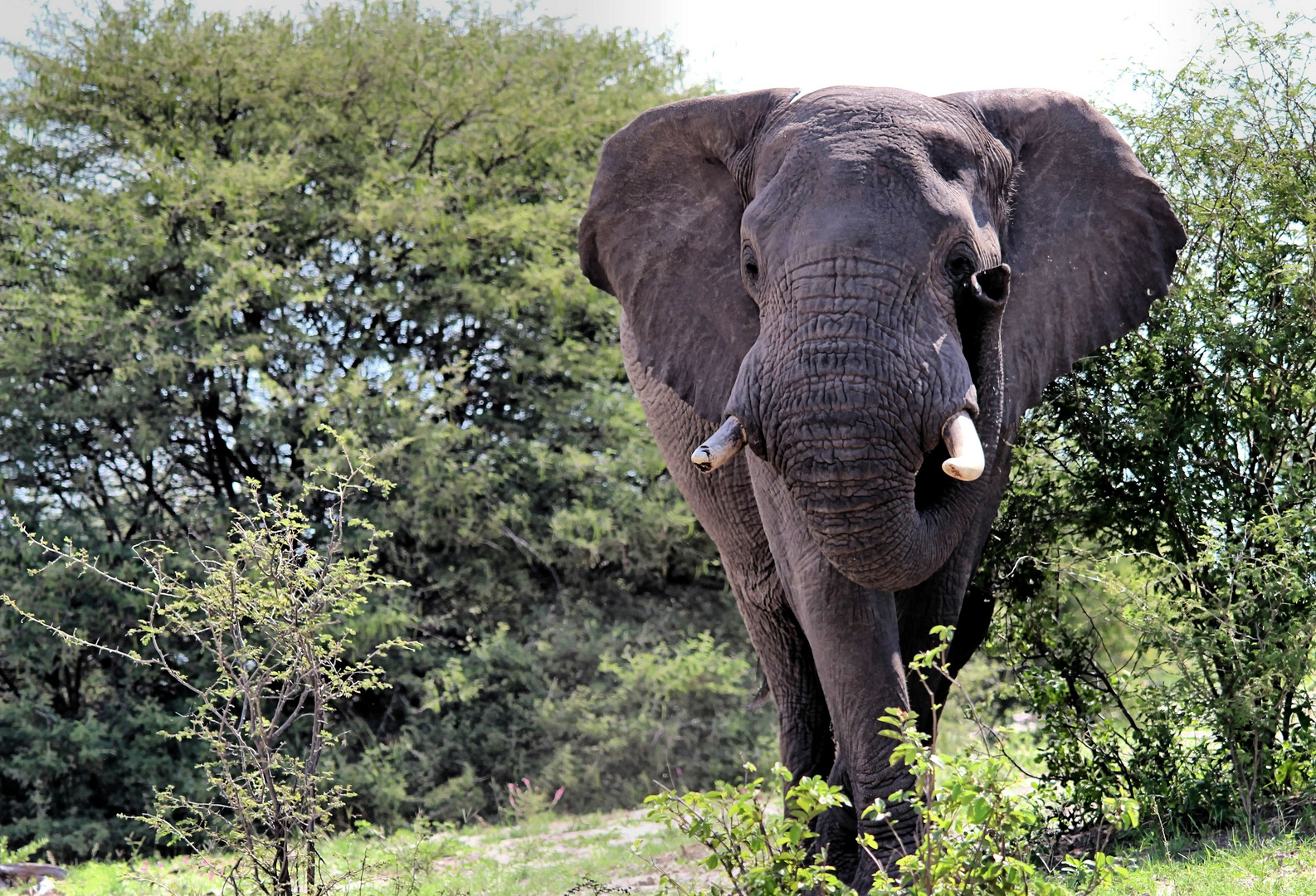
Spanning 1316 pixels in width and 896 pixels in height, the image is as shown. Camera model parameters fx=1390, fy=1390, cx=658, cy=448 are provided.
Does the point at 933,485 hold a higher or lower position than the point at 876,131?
lower

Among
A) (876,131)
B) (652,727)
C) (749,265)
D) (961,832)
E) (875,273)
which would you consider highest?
(876,131)

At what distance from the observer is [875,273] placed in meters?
4.15

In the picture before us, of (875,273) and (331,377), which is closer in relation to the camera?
(875,273)

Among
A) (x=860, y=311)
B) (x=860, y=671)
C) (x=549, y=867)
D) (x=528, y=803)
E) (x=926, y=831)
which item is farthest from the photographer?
(x=528, y=803)

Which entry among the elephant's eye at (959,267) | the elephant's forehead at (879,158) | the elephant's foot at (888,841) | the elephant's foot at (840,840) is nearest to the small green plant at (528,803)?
the elephant's foot at (840,840)

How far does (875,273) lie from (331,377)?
9010 mm

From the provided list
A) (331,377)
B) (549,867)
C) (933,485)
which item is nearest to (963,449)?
(933,485)

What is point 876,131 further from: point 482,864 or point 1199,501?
point 482,864

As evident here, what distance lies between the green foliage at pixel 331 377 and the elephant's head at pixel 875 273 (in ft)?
22.0

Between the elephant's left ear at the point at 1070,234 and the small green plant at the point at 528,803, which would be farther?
the small green plant at the point at 528,803

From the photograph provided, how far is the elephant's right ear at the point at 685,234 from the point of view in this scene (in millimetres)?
5066

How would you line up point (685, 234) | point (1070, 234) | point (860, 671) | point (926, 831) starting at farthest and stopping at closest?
point (685, 234), point (1070, 234), point (860, 671), point (926, 831)

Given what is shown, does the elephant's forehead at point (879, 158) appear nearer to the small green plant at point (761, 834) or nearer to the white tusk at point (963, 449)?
the white tusk at point (963, 449)

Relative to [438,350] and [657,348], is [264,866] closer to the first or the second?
[657,348]
